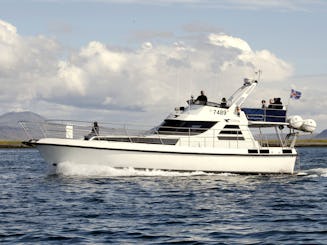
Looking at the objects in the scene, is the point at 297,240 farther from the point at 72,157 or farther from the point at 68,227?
the point at 72,157

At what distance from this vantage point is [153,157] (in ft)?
114

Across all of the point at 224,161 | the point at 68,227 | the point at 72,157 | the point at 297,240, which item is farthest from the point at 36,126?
the point at 297,240

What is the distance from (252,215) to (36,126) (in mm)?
17500

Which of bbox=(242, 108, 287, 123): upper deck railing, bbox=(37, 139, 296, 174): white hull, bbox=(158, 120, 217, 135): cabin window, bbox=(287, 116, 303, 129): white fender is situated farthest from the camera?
bbox=(287, 116, 303, 129): white fender

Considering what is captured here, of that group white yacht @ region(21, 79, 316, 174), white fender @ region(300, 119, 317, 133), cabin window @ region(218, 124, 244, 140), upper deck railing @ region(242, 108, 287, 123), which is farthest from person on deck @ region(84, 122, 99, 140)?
white fender @ region(300, 119, 317, 133)

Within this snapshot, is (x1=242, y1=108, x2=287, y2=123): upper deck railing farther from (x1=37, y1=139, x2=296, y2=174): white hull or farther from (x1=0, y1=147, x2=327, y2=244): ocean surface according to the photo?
(x1=0, y1=147, x2=327, y2=244): ocean surface

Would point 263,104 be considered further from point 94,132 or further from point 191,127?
point 94,132

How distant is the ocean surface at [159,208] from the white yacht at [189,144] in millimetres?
617

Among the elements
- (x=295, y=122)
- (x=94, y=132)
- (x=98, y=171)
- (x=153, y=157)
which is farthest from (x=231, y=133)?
(x=98, y=171)

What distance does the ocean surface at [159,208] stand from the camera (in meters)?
18.2

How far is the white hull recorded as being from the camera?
113 feet

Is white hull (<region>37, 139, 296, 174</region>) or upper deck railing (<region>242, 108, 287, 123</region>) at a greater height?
upper deck railing (<region>242, 108, 287, 123</region>)

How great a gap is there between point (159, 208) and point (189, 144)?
1260 cm

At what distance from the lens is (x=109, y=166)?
34594 mm
